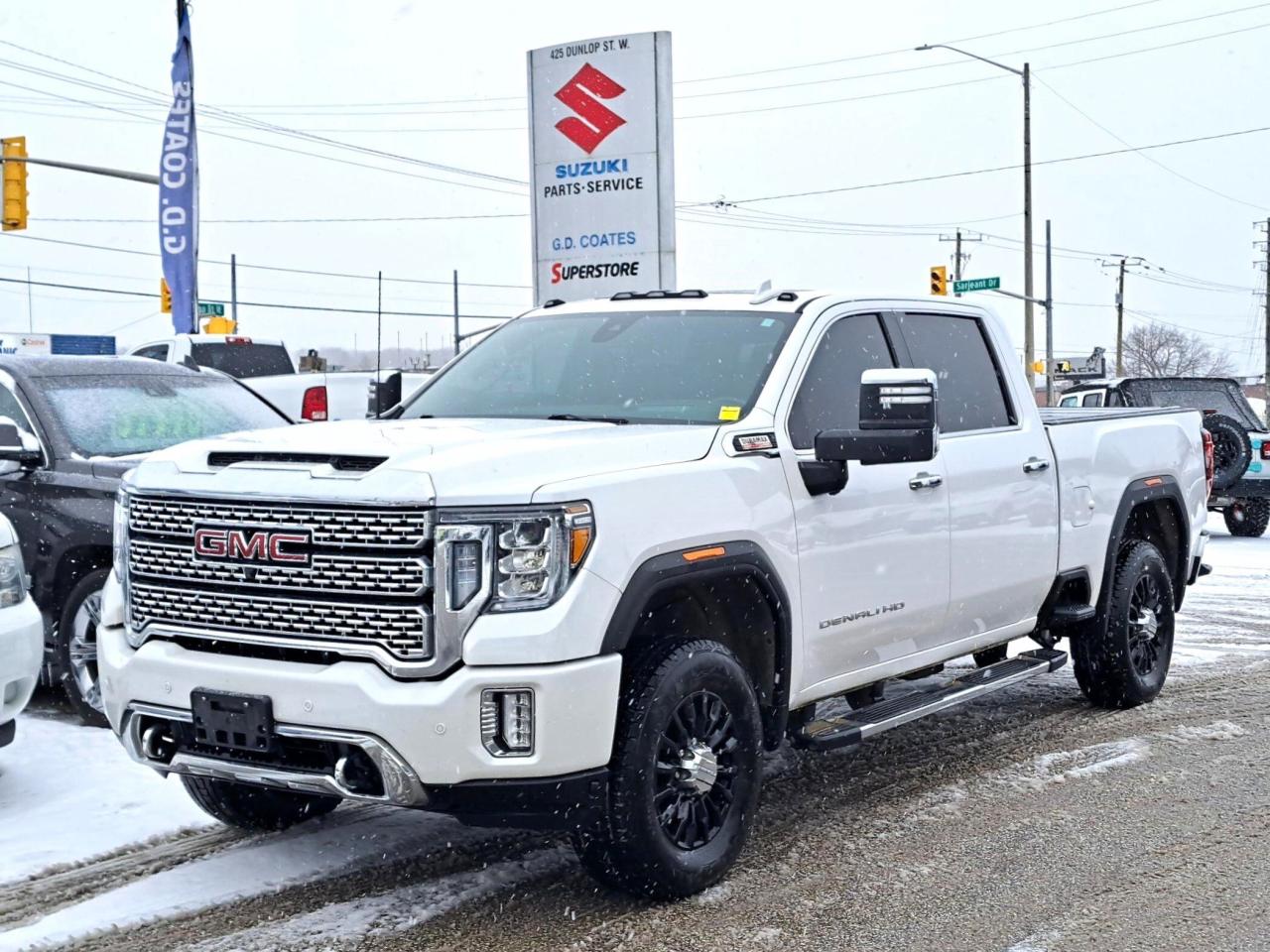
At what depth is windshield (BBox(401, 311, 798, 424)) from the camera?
5410mm

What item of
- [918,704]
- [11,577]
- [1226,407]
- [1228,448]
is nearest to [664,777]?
[918,704]

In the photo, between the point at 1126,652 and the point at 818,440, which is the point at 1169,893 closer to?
the point at 818,440

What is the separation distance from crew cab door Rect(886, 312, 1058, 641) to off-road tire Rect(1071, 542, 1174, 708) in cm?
77

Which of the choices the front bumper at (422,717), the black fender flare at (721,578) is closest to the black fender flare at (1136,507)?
the black fender flare at (721,578)

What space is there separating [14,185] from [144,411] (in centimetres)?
2070

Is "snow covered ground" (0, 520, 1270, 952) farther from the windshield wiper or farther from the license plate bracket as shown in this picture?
the windshield wiper

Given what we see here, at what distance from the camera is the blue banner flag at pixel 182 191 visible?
2198 cm

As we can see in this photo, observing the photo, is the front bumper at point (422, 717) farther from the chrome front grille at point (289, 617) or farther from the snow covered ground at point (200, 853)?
the snow covered ground at point (200, 853)

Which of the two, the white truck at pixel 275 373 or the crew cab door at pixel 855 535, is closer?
the crew cab door at pixel 855 535

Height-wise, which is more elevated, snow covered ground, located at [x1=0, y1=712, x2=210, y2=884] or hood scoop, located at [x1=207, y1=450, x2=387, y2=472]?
hood scoop, located at [x1=207, y1=450, x2=387, y2=472]

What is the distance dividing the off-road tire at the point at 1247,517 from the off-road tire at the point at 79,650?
14215 millimetres

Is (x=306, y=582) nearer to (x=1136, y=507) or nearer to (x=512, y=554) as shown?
(x=512, y=554)

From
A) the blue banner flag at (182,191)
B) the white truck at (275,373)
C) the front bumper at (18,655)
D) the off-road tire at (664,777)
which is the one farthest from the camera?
the blue banner flag at (182,191)

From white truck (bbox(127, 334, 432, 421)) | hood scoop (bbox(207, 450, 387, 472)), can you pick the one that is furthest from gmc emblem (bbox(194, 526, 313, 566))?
white truck (bbox(127, 334, 432, 421))
